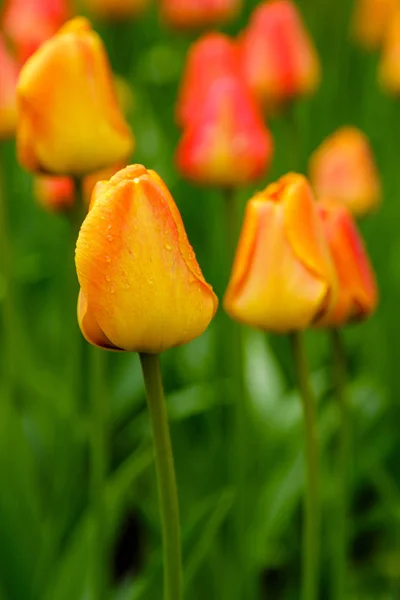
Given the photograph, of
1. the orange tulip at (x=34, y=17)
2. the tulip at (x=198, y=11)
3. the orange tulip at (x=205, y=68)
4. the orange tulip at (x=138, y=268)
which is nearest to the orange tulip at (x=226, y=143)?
the orange tulip at (x=205, y=68)

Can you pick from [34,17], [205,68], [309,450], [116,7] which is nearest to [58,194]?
[205,68]

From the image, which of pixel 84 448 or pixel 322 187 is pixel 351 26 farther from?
pixel 84 448

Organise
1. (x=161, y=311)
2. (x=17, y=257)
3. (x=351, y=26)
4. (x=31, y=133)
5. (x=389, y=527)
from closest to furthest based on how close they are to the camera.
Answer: (x=161, y=311) < (x=31, y=133) < (x=389, y=527) < (x=17, y=257) < (x=351, y=26)

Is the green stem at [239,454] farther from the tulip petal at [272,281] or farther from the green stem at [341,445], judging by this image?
the tulip petal at [272,281]

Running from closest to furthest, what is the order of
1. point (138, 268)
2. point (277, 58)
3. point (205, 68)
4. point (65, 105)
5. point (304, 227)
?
point (138, 268), point (304, 227), point (65, 105), point (205, 68), point (277, 58)

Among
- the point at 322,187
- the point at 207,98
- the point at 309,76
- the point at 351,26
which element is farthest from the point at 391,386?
the point at 351,26

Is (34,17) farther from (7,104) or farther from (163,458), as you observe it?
(163,458)
